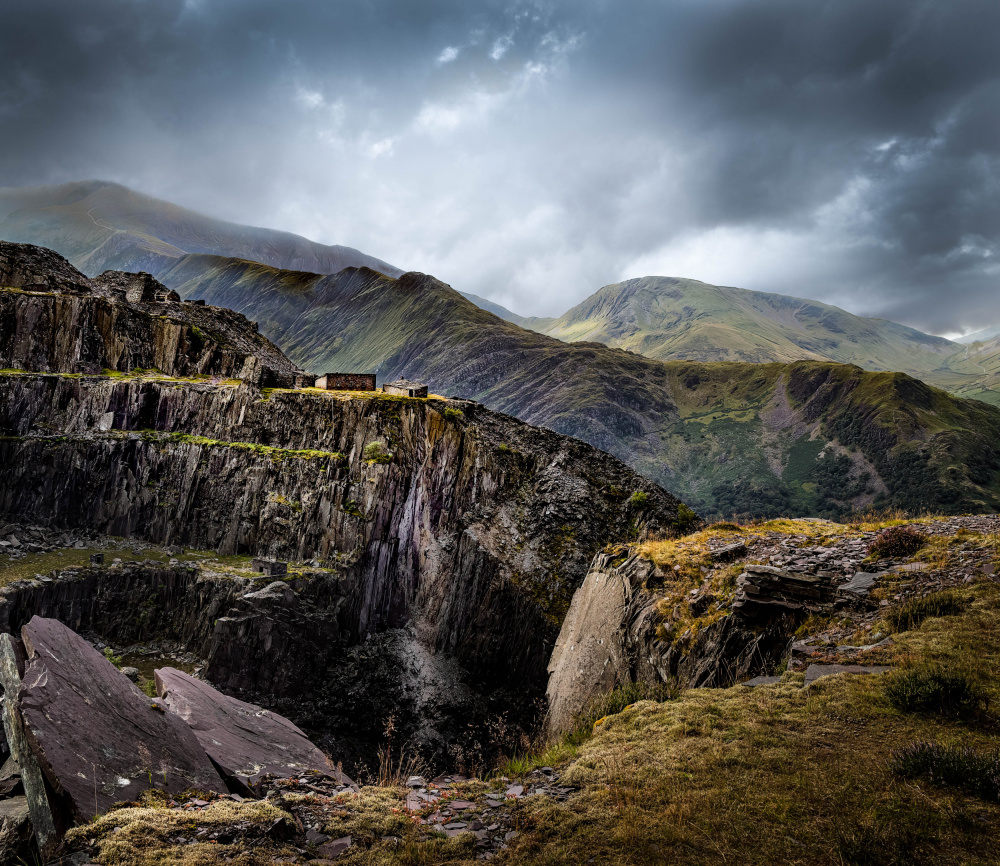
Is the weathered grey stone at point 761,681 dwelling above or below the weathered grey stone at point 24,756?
above

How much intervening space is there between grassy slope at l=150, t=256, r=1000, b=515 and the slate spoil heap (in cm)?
14128

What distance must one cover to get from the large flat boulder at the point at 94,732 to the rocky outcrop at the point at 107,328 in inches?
1334

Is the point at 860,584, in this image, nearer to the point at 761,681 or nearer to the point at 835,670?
the point at 835,670

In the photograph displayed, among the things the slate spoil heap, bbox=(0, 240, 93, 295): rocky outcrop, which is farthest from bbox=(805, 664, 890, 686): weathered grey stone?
bbox=(0, 240, 93, 295): rocky outcrop

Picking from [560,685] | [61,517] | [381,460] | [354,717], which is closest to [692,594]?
[560,685]

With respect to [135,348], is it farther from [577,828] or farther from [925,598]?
[925,598]

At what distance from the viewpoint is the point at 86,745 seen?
7559mm

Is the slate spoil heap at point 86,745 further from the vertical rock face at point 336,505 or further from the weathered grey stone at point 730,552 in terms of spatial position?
the vertical rock face at point 336,505

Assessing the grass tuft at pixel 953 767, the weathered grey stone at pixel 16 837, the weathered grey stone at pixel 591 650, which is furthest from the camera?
the weathered grey stone at pixel 591 650

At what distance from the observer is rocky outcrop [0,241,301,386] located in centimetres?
3716

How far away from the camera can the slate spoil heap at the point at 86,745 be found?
649 centimetres

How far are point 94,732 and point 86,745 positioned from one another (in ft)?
1.32

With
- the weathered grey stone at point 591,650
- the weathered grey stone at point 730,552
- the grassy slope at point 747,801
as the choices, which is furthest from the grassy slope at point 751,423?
the grassy slope at point 747,801

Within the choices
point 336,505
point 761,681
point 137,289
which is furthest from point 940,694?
point 137,289
